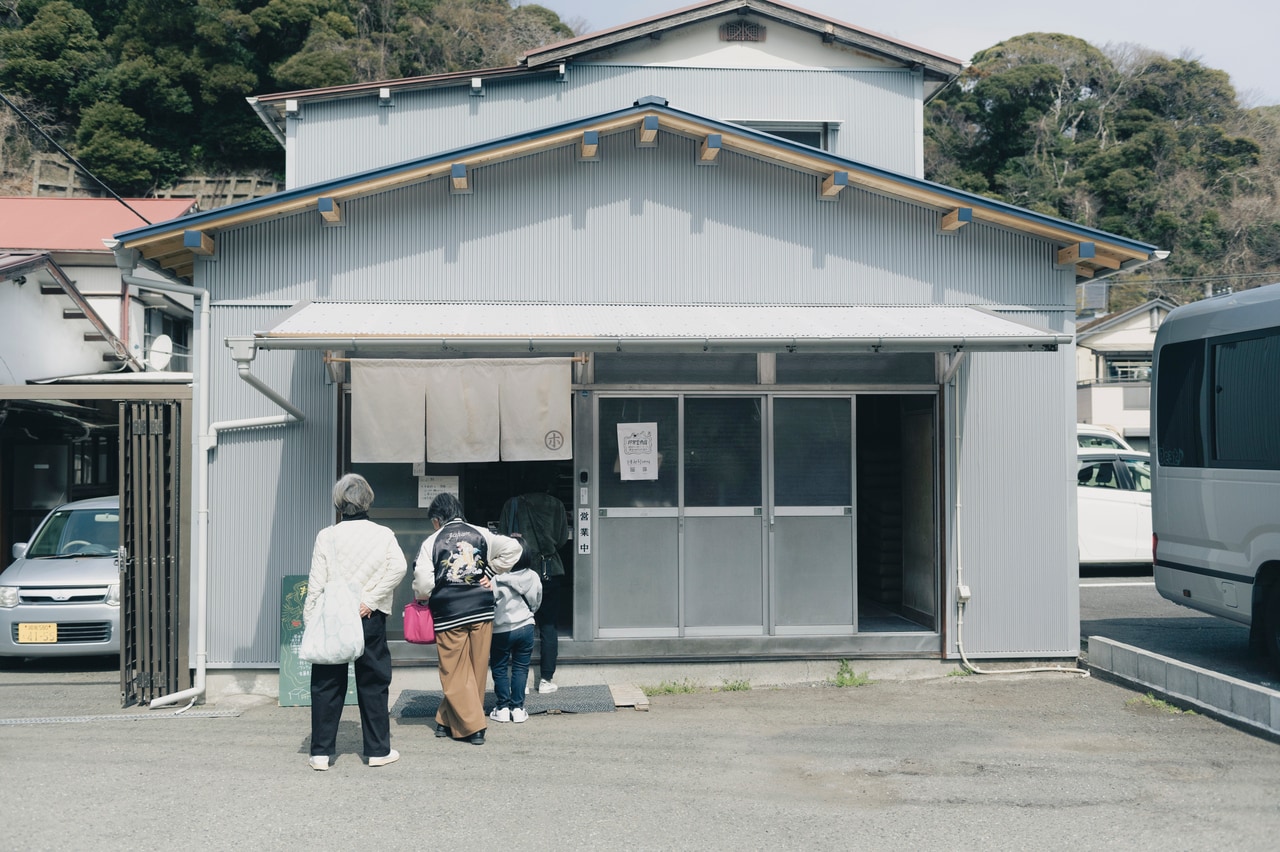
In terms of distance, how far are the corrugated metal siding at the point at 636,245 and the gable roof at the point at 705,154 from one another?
15 centimetres

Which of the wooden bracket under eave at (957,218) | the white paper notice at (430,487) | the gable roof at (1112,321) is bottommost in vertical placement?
the white paper notice at (430,487)

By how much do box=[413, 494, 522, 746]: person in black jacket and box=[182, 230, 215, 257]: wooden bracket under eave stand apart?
3197 mm

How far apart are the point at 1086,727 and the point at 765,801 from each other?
9.62ft

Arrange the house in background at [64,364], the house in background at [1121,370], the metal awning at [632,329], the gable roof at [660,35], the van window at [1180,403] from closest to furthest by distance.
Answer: the metal awning at [632,329]
the van window at [1180,403]
the house in background at [64,364]
the gable roof at [660,35]
the house in background at [1121,370]

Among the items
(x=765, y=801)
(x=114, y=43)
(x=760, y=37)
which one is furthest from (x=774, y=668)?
(x=114, y=43)

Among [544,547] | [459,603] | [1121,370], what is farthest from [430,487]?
[1121,370]

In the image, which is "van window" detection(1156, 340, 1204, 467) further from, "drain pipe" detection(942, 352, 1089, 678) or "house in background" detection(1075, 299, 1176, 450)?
"house in background" detection(1075, 299, 1176, 450)

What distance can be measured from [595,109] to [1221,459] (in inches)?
370

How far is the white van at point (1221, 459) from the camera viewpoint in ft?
27.5

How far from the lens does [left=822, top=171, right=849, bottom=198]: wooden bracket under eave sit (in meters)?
8.83

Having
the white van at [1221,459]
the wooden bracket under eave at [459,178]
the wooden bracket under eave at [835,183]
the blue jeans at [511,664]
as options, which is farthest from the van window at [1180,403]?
the wooden bracket under eave at [459,178]

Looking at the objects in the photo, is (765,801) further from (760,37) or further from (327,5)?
(327,5)

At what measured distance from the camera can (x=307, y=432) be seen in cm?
864

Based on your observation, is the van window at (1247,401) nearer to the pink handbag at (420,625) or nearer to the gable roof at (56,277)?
the pink handbag at (420,625)
